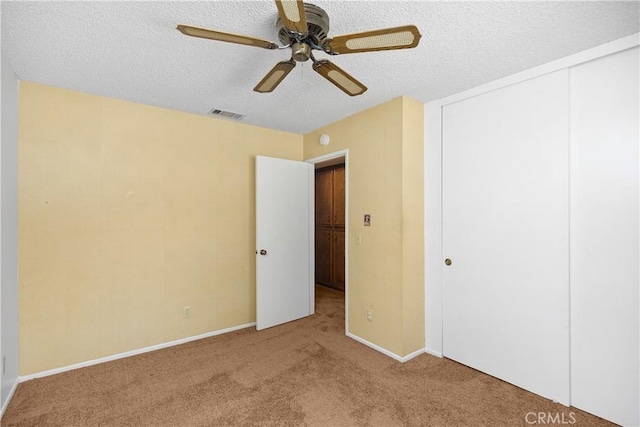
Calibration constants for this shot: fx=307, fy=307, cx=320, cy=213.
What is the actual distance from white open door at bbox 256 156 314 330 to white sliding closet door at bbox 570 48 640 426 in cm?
267

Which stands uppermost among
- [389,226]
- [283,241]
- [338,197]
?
[338,197]

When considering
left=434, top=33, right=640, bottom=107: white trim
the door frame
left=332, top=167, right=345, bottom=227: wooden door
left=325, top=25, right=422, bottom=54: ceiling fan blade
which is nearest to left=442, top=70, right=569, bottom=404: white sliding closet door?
left=434, top=33, right=640, bottom=107: white trim

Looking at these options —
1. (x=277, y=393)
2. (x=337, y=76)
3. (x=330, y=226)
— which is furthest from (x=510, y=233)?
(x=330, y=226)

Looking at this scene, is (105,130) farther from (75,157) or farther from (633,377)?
(633,377)

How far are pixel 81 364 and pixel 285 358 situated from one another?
1.76 m

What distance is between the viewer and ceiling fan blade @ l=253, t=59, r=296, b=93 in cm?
164

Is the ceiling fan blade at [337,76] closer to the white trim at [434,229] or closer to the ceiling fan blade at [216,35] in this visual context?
the ceiling fan blade at [216,35]

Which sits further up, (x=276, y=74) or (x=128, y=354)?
(x=276, y=74)

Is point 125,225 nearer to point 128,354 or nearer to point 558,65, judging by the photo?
point 128,354

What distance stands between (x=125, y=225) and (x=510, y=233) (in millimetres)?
3359

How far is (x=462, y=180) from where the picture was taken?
2701mm

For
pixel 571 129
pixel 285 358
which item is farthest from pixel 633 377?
pixel 285 358

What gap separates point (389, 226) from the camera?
2.90 metres

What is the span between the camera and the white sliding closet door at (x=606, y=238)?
1875 millimetres
